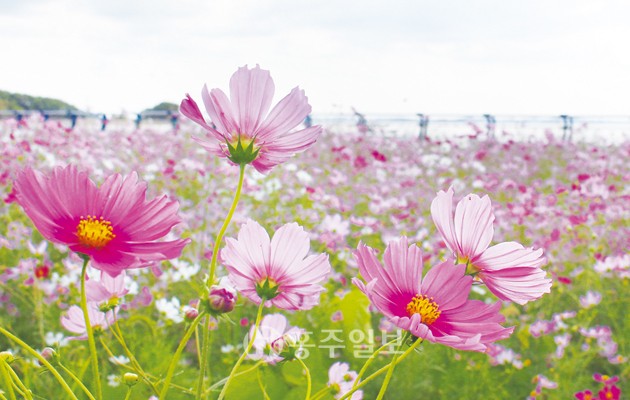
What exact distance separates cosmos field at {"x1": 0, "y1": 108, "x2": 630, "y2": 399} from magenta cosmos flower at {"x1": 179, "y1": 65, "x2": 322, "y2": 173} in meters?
0.07

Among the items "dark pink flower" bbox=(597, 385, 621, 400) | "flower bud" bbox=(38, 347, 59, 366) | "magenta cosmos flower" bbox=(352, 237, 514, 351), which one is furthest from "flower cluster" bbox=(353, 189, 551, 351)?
"dark pink flower" bbox=(597, 385, 621, 400)

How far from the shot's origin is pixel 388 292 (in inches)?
17.6

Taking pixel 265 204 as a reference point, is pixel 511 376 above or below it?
below

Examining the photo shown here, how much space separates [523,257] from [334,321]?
1.21 meters

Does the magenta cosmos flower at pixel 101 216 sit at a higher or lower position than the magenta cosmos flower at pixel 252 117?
lower

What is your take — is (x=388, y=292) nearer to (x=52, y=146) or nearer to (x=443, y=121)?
(x=52, y=146)

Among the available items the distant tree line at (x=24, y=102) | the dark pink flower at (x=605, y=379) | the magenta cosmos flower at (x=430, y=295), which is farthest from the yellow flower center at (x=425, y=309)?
the distant tree line at (x=24, y=102)

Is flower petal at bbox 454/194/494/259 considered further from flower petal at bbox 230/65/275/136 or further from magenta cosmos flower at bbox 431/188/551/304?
flower petal at bbox 230/65/275/136

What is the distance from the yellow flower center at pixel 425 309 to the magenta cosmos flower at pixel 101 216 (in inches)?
5.8

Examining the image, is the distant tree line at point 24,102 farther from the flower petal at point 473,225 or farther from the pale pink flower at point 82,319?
the flower petal at point 473,225

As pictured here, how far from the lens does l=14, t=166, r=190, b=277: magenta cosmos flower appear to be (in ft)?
1.39

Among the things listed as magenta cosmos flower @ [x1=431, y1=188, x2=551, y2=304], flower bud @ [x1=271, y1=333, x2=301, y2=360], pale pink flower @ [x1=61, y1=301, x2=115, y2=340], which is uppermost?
magenta cosmos flower @ [x1=431, y1=188, x2=551, y2=304]

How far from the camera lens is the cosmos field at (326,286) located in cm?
136

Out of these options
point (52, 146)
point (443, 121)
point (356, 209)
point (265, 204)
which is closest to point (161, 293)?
point (265, 204)
